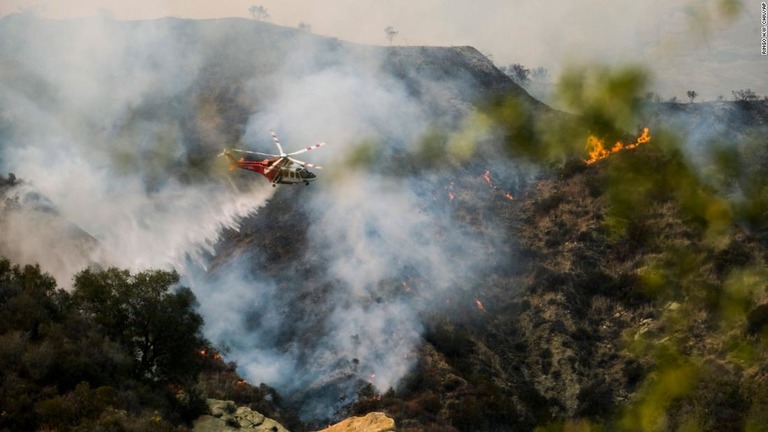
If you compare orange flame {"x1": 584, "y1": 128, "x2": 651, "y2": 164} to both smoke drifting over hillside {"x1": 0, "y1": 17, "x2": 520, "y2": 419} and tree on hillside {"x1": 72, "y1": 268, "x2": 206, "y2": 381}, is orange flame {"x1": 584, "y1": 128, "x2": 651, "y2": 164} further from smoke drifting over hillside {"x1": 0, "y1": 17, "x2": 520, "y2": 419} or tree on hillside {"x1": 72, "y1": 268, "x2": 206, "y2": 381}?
tree on hillside {"x1": 72, "y1": 268, "x2": 206, "y2": 381}

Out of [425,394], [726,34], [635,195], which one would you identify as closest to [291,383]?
[425,394]

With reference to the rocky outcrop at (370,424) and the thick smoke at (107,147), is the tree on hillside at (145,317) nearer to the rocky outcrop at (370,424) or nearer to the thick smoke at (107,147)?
the rocky outcrop at (370,424)

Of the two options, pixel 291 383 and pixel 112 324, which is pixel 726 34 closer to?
pixel 291 383

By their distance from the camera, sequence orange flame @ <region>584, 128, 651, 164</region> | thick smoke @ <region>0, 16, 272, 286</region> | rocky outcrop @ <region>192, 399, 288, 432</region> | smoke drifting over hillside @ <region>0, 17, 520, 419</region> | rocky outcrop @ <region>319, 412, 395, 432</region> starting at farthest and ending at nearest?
1. orange flame @ <region>584, 128, 651, 164</region>
2. thick smoke @ <region>0, 16, 272, 286</region>
3. smoke drifting over hillside @ <region>0, 17, 520, 419</region>
4. rocky outcrop @ <region>319, 412, 395, 432</region>
5. rocky outcrop @ <region>192, 399, 288, 432</region>

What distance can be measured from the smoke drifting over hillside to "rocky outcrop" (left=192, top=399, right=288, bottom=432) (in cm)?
958

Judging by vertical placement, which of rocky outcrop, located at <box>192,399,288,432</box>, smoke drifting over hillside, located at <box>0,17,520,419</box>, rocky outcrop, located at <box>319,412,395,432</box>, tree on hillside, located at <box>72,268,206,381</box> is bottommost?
rocky outcrop, located at <box>319,412,395,432</box>

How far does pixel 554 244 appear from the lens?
5662 cm

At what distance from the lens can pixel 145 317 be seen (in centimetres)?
2967

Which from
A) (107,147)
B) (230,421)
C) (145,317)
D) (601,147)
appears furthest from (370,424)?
(601,147)

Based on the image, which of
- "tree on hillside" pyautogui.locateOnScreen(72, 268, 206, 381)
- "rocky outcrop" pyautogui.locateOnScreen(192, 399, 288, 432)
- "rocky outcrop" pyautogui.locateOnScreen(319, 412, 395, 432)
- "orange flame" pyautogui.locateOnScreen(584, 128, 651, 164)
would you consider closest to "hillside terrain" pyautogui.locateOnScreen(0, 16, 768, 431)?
"tree on hillside" pyautogui.locateOnScreen(72, 268, 206, 381)

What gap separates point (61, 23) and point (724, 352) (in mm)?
83360

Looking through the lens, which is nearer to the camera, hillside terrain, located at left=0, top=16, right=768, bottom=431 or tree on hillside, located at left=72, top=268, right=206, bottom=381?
tree on hillside, located at left=72, top=268, right=206, bottom=381

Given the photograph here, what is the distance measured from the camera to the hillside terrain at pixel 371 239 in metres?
38.2

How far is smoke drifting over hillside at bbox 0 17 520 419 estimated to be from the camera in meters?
45.9
